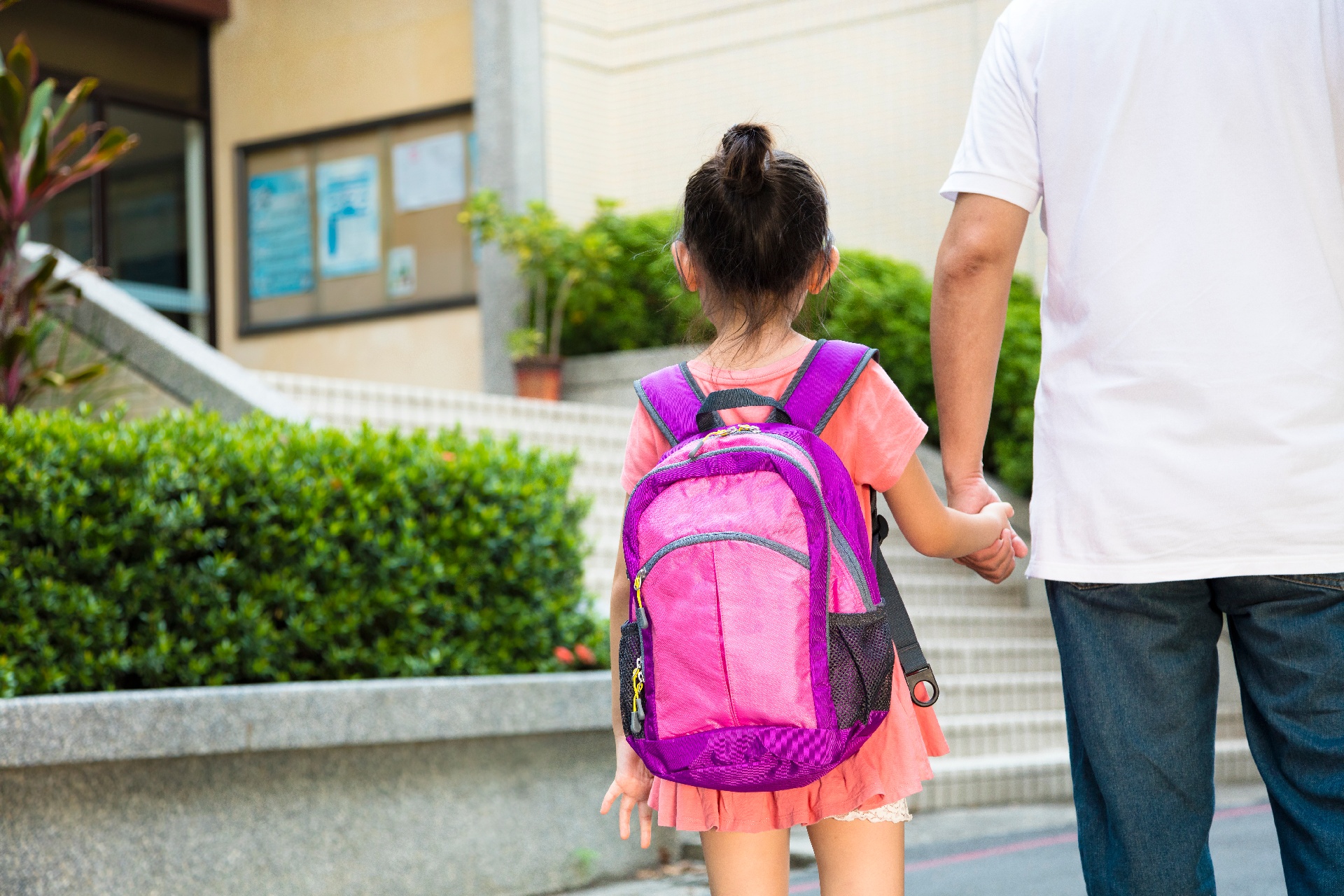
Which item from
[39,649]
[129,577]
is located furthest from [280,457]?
[39,649]

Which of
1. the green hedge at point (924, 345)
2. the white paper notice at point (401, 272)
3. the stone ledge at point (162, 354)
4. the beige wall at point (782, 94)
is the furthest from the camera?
the white paper notice at point (401, 272)

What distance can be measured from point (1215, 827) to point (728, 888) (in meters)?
4.66

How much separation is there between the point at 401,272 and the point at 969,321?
1297 cm

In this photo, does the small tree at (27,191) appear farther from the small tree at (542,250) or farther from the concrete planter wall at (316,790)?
the small tree at (542,250)

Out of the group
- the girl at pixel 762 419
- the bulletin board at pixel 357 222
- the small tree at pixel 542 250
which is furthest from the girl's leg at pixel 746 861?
the bulletin board at pixel 357 222

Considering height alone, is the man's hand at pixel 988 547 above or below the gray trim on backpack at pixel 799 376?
below

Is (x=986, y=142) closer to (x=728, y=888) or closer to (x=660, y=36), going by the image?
(x=728, y=888)

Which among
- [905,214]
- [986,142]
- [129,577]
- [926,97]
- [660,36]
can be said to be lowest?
[129,577]

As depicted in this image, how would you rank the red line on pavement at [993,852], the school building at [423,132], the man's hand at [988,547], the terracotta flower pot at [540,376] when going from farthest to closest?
the school building at [423,132]
the terracotta flower pot at [540,376]
the red line on pavement at [993,852]
the man's hand at [988,547]

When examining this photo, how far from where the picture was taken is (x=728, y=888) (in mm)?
2211

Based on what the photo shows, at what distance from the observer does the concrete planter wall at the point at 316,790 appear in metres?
3.90

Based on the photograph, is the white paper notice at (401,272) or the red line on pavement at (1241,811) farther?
the white paper notice at (401,272)

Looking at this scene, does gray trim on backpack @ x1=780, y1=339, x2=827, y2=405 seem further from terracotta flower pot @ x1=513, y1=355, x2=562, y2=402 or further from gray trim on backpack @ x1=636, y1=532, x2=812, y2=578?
terracotta flower pot @ x1=513, y1=355, x2=562, y2=402

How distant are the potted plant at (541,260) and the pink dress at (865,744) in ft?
32.6
